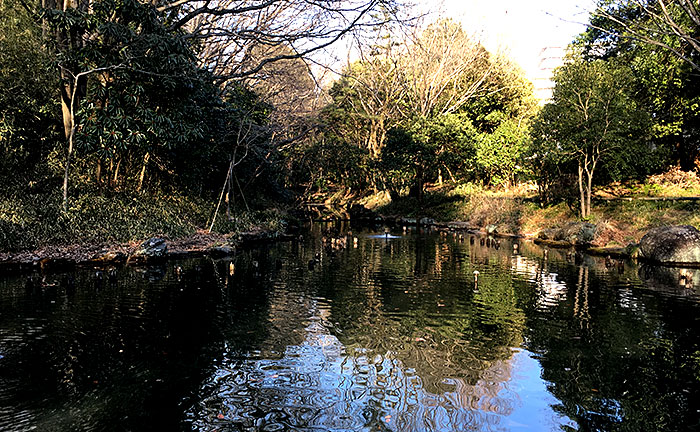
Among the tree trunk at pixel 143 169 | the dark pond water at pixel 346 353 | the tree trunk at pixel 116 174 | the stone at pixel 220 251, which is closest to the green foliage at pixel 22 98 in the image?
the tree trunk at pixel 116 174

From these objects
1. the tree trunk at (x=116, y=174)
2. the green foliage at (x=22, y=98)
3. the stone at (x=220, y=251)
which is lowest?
the stone at (x=220, y=251)

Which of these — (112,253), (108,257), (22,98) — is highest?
(22,98)

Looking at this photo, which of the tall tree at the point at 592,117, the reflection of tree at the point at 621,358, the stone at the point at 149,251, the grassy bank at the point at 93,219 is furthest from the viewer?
the tall tree at the point at 592,117

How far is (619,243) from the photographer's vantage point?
21312 mm

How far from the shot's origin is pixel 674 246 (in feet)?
57.3

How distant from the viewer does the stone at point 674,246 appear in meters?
17.2

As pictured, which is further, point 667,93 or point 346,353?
point 667,93

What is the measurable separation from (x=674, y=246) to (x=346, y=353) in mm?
15756

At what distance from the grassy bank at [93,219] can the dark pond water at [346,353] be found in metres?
2.93

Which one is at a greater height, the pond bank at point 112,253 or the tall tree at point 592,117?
the tall tree at point 592,117

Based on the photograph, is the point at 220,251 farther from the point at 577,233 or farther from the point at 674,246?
the point at 674,246

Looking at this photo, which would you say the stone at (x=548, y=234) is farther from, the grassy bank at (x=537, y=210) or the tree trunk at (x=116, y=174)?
the tree trunk at (x=116, y=174)

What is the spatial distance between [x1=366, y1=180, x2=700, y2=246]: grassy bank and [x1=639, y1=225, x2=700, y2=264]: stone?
3.04 metres

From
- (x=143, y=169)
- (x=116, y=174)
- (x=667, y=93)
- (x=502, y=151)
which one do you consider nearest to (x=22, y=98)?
(x=116, y=174)
